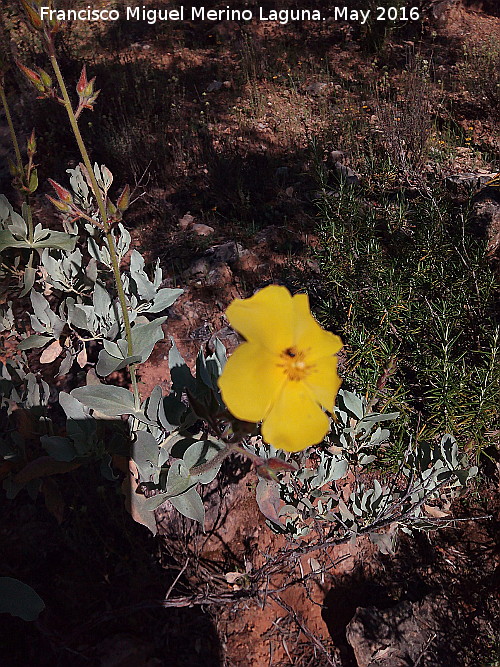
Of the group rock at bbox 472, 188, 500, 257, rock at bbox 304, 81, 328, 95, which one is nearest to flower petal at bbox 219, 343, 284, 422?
rock at bbox 472, 188, 500, 257

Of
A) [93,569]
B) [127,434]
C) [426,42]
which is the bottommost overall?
[93,569]

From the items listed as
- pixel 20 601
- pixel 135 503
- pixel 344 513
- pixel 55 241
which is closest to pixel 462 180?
pixel 344 513

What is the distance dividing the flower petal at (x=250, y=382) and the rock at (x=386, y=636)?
1489mm

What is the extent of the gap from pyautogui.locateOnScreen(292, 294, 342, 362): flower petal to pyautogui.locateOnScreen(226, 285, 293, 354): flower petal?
0.06ft

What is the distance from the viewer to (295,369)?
3.71ft

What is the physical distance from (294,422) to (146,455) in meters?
0.74

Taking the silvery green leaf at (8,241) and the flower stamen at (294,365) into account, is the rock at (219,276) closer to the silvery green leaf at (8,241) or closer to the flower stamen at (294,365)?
the silvery green leaf at (8,241)

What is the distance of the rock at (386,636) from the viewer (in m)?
1.95

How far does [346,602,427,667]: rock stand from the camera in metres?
1.95

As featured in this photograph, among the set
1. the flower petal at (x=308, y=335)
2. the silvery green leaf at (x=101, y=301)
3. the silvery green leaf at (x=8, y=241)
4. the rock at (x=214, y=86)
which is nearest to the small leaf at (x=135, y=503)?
the silvery green leaf at (x=101, y=301)

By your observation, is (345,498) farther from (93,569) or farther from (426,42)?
(426,42)

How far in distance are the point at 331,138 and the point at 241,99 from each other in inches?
64.4

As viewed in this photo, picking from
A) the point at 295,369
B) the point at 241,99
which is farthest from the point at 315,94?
the point at 295,369

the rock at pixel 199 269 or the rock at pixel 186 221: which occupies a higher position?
the rock at pixel 186 221
